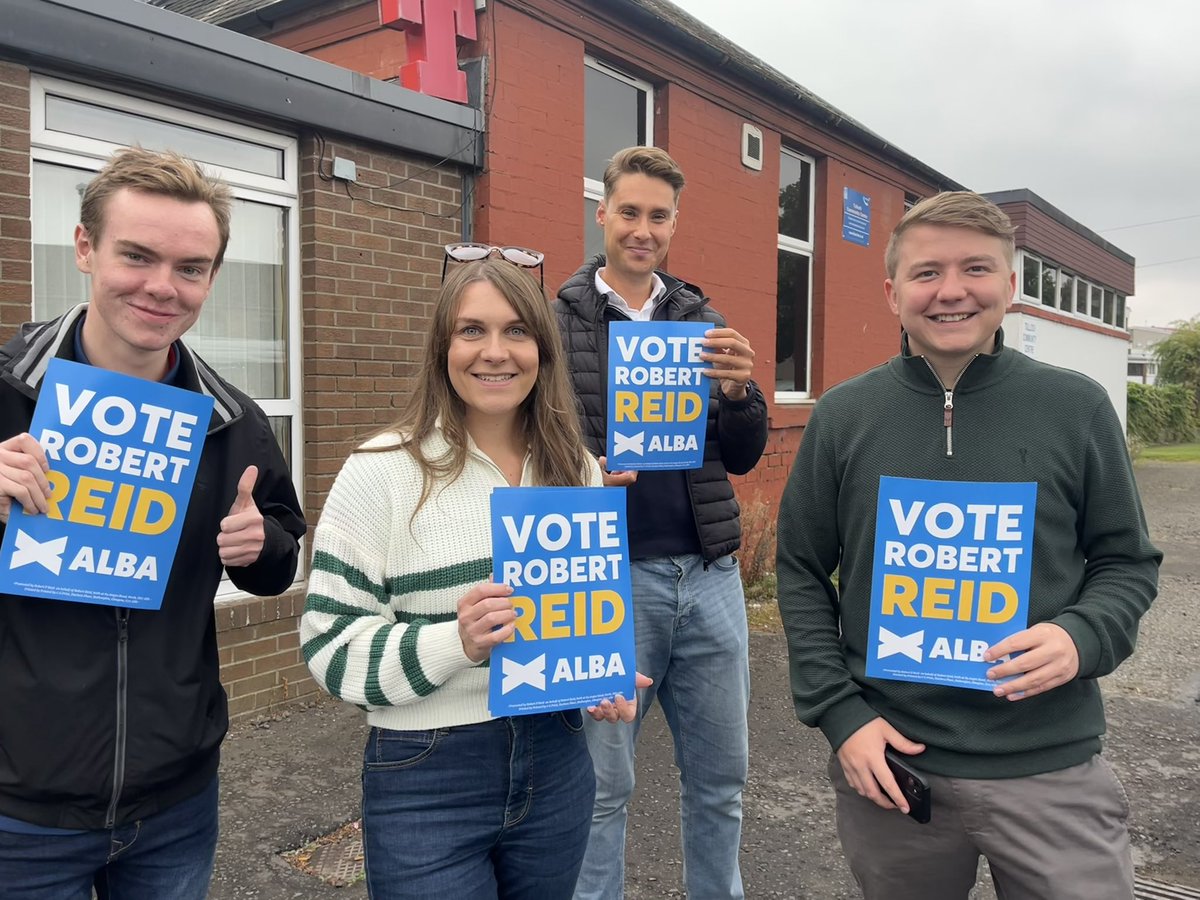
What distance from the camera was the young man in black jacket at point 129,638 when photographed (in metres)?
1.53

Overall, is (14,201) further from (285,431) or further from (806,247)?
(806,247)

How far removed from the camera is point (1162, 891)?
3246 millimetres

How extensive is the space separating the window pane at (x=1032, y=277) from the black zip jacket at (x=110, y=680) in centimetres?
1765

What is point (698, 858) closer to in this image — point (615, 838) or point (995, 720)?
point (615, 838)

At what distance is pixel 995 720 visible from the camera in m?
1.75

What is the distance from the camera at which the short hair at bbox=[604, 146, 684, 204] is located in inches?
101

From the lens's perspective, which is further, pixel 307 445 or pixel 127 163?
pixel 307 445

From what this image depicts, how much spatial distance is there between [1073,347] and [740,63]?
14.6 meters

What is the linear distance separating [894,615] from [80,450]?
1.53m

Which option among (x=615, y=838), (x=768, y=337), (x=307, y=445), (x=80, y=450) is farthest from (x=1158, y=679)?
(x=80, y=450)

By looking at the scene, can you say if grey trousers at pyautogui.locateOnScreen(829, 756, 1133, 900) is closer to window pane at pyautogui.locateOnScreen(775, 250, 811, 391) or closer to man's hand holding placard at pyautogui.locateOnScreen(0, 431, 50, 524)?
man's hand holding placard at pyautogui.locateOnScreen(0, 431, 50, 524)

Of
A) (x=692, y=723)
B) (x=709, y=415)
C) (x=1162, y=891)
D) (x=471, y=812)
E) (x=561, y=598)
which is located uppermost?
(x=709, y=415)

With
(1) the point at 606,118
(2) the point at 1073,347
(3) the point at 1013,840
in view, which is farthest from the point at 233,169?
(2) the point at 1073,347

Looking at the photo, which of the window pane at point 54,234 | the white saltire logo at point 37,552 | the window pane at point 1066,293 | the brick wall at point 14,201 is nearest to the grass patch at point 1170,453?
the window pane at point 1066,293
